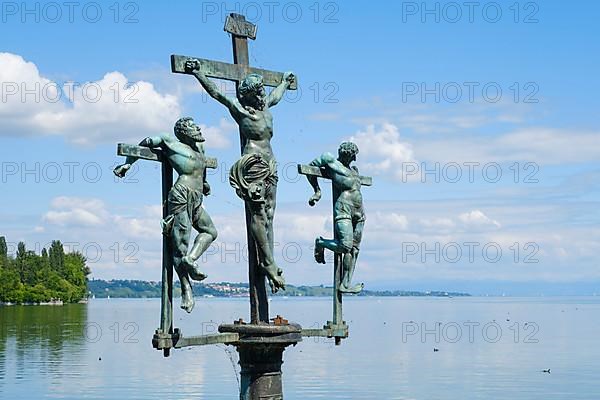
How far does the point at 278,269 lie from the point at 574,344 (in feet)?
206

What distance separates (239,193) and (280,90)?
1.43 metres

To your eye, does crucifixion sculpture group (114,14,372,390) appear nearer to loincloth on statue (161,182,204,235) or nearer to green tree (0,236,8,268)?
loincloth on statue (161,182,204,235)

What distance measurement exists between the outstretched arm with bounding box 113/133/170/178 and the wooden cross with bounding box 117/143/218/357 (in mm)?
41

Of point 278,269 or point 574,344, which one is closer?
point 278,269

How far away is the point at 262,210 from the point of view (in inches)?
402

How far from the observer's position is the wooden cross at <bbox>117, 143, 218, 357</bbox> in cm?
951

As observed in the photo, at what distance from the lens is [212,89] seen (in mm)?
10289

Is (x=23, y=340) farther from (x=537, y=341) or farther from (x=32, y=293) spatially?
(x=32, y=293)

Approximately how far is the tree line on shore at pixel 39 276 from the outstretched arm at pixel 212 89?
147969mm

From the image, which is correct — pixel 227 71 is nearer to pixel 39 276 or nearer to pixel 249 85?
pixel 249 85

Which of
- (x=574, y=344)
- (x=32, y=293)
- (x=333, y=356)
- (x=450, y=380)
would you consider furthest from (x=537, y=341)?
(x=32, y=293)

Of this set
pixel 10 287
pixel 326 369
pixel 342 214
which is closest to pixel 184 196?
pixel 342 214

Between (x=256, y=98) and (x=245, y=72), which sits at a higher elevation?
(x=245, y=72)

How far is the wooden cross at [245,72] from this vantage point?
402 inches
